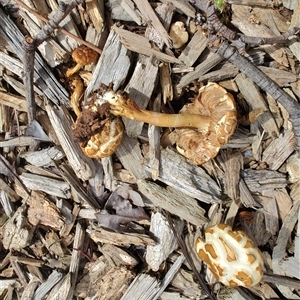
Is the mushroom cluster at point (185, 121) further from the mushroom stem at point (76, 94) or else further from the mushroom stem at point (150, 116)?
the mushroom stem at point (76, 94)

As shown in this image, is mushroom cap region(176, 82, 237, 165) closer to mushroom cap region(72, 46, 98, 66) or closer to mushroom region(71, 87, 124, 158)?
mushroom region(71, 87, 124, 158)

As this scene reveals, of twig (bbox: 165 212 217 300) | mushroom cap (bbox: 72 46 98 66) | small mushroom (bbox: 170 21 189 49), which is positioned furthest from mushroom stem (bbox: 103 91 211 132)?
twig (bbox: 165 212 217 300)

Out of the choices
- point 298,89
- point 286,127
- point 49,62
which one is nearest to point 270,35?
point 298,89

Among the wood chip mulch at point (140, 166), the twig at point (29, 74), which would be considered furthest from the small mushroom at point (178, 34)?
the twig at point (29, 74)

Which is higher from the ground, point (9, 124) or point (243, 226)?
point (9, 124)

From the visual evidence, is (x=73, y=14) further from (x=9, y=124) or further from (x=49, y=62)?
(x=9, y=124)

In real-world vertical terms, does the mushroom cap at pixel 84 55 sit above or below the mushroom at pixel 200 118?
above

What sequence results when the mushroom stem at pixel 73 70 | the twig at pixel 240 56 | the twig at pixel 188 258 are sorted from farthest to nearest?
the twig at pixel 188 258, the mushroom stem at pixel 73 70, the twig at pixel 240 56
